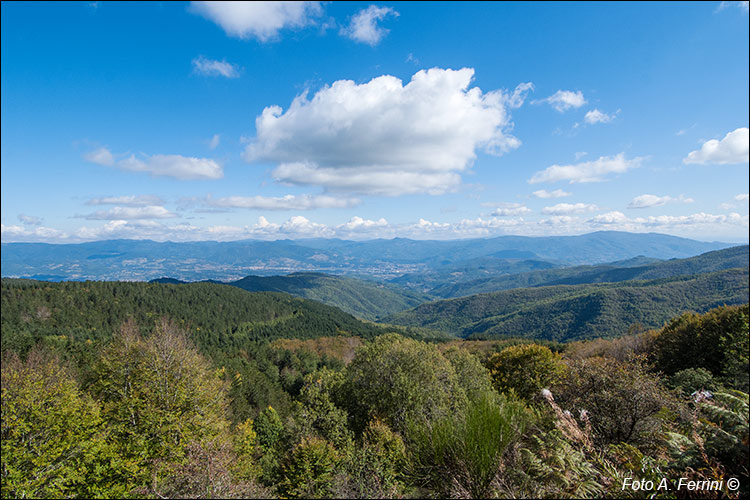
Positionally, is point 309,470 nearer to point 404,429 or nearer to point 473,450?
point 404,429

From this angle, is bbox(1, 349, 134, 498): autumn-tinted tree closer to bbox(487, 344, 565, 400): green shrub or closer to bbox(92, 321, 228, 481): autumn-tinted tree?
bbox(92, 321, 228, 481): autumn-tinted tree

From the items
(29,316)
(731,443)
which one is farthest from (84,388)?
(29,316)

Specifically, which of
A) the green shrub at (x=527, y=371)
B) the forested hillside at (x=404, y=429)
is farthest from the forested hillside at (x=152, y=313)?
the green shrub at (x=527, y=371)

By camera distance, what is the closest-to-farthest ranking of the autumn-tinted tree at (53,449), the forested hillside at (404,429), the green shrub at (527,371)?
the forested hillside at (404,429)
the autumn-tinted tree at (53,449)
the green shrub at (527,371)

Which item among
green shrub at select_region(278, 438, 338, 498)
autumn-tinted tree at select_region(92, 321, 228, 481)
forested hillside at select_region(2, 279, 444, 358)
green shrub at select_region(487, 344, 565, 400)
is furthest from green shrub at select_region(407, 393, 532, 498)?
forested hillside at select_region(2, 279, 444, 358)

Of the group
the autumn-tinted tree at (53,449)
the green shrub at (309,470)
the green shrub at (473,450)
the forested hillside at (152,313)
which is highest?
the green shrub at (473,450)

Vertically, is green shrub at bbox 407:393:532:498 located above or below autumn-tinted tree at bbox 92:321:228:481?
above

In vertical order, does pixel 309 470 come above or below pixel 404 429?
below

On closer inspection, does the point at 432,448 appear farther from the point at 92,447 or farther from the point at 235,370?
the point at 235,370

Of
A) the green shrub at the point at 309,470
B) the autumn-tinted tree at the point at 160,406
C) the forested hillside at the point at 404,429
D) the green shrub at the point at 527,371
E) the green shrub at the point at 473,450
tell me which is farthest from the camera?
the green shrub at the point at 527,371

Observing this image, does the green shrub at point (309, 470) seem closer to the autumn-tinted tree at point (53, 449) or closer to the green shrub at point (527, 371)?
the autumn-tinted tree at point (53, 449)

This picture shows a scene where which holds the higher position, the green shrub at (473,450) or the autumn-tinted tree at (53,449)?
the green shrub at (473,450)

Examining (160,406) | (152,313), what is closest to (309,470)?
(160,406)

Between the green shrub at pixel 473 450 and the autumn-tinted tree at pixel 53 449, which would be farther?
the autumn-tinted tree at pixel 53 449
